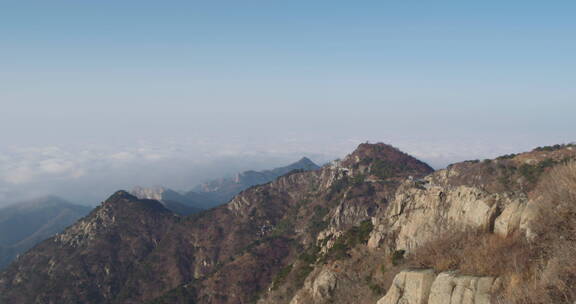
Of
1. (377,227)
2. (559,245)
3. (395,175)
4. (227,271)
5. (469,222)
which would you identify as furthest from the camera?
(395,175)

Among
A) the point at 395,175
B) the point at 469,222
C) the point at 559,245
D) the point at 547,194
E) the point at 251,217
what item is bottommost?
the point at 251,217

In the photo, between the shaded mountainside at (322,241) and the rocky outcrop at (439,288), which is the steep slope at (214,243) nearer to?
the shaded mountainside at (322,241)

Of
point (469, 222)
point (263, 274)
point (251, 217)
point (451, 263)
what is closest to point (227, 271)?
point (263, 274)

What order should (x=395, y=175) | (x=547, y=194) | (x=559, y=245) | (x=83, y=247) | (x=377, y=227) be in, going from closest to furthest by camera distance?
(x=559, y=245), (x=547, y=194), (x=377, y=227), (x=395, y=175), (x=83, y=247)

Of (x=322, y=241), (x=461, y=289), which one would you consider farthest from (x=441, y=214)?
(x=322, y=241)

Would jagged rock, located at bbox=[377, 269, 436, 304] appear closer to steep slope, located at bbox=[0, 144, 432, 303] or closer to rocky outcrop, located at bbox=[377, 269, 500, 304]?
rocky outcrop, located at bbox=[377, 269, 500, 304]

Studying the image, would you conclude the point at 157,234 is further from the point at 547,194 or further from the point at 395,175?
the point at 547,194
